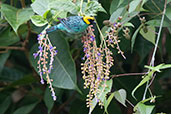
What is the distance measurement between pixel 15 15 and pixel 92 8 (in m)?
0.38

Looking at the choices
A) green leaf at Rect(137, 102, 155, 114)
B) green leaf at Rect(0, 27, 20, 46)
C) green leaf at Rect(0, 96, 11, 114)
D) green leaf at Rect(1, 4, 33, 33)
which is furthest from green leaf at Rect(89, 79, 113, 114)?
green leaf at Rect(0, 96, 11, 114)

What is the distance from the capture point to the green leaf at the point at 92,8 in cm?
98

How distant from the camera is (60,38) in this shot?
131cm

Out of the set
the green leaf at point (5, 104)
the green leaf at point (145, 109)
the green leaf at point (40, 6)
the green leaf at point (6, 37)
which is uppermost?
the green leaf at point (40, 6)

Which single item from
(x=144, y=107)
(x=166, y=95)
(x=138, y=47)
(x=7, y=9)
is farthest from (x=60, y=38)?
(x=166, y=95)

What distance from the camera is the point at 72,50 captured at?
150 cm

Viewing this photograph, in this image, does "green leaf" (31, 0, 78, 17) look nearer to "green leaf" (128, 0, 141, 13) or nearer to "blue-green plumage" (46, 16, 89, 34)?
"blue-green plumage" (46, 16, 89, 34)

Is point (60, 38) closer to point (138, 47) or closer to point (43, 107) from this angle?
point (138, 47)

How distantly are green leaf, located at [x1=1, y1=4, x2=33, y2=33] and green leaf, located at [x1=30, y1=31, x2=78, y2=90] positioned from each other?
0.16 m

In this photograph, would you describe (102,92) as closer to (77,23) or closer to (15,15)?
(77,23)

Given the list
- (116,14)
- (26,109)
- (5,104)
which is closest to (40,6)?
(116,14)

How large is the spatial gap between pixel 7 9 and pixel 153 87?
93 centimetres

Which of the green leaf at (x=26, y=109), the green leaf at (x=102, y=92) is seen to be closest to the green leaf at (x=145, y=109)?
the green leaf at (x=102, y=92)

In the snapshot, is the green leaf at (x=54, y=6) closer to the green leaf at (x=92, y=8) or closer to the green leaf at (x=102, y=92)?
the green leaf at (x=92, y=8)
